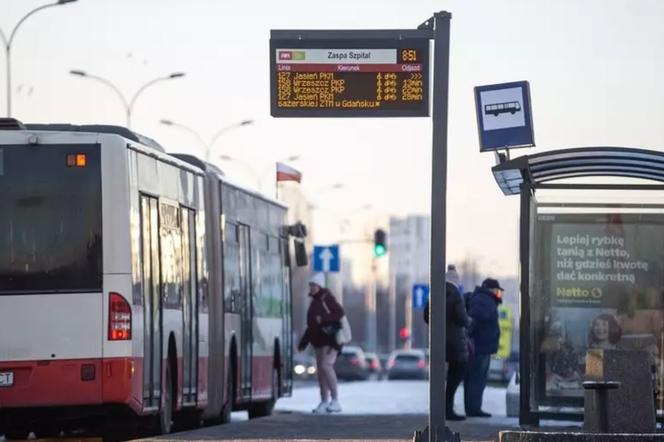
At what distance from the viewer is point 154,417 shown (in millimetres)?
21453

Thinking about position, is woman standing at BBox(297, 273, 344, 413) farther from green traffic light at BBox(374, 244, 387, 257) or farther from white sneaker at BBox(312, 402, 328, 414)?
green traffic light at BBox(374, 244, 387, 257)

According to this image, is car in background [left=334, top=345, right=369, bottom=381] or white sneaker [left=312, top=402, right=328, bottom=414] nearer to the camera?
white sneaker [left=312, top=402, right=328, bottom=414]

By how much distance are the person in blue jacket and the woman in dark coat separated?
2.35 feet

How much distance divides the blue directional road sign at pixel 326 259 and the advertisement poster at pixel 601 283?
87.7 ft

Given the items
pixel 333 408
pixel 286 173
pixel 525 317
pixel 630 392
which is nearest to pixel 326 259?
pixel 286 173

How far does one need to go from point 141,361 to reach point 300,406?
549 inches

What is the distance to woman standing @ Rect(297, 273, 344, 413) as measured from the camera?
2741 centimetres

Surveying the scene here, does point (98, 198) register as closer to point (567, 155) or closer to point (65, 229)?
point (65, 229)

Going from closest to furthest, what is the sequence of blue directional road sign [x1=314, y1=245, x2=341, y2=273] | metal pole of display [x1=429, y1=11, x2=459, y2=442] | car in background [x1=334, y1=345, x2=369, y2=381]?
metal pole of display [x1=429, y1=11, x2=459, y2=442]
blue directional road sign [x1=314, y1=245, x2=341, y2=273]
car in background [x1=334, y1=345, x2=369, y2=381]

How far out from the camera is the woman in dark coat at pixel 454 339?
920 inches

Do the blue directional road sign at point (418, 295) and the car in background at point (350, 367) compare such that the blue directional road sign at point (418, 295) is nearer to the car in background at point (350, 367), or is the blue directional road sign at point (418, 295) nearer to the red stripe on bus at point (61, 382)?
the car in background at point (350, 367)

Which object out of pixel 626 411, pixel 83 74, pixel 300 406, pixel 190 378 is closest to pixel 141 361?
pixel 190 378

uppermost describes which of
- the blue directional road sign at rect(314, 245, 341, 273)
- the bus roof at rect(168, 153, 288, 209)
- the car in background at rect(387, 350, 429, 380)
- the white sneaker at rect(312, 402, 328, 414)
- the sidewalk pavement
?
the bus roof at rect(168, 153, 288, 209)

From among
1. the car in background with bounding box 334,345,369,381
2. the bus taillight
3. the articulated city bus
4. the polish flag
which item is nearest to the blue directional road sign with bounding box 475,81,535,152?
the articulated city bus
